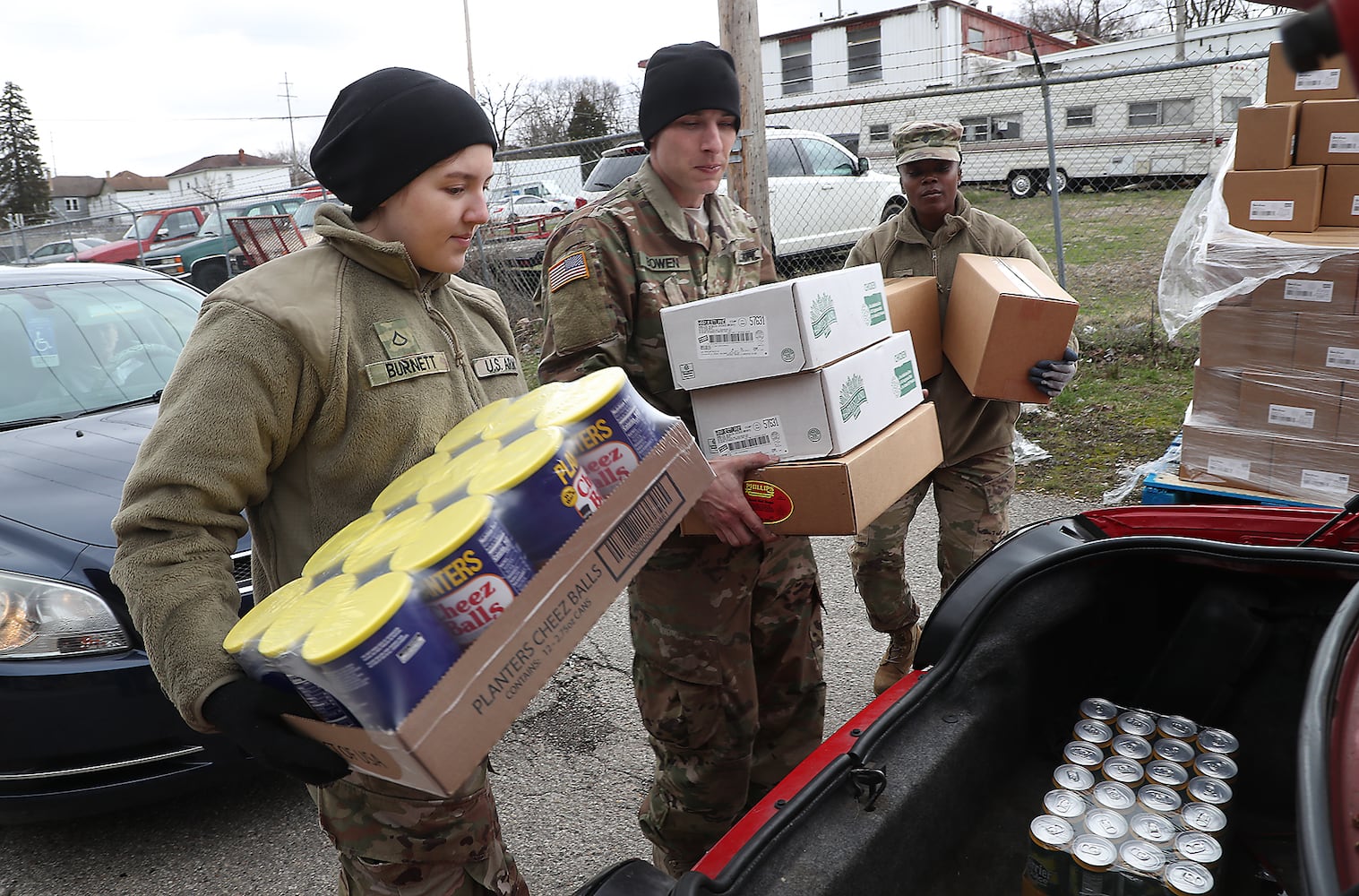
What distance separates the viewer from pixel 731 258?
8.91 ft

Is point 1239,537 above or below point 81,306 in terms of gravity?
below

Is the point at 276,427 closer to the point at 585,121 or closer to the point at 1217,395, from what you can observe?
the point at 1217,395

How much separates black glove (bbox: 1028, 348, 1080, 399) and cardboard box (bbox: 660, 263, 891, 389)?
40.1 inches

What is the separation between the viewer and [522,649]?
140cm

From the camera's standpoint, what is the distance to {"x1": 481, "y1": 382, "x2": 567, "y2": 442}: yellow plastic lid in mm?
1617

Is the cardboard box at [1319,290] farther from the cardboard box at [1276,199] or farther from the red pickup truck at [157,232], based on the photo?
the red pickup truck at [157,232]

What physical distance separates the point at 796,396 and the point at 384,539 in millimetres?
1191

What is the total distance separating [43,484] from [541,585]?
2.50 meters

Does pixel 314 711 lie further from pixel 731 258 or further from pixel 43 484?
pixel 43 484

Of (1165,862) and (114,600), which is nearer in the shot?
(1165,862)

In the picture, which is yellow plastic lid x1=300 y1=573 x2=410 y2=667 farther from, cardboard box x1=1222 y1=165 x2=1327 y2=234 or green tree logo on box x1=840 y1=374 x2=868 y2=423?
cardboard box x1=1222 y1=165 x2=1327 y2=234

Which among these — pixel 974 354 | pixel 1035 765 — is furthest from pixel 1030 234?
pixel 1035 765

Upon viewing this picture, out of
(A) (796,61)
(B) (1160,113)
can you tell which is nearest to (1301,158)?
(B) (1160,113)

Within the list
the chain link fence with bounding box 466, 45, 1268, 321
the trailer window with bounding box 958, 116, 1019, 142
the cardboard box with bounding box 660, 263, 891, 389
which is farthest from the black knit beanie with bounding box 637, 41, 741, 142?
the trailer window with bounding box 958, 116, 1019, 142
